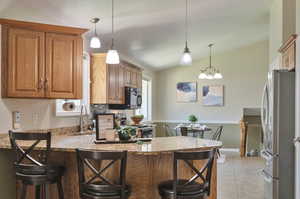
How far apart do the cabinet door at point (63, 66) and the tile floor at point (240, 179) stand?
2494 millimetres

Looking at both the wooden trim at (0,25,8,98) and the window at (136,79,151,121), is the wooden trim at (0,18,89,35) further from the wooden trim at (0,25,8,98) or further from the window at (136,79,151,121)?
the window at (136,79,151,121)

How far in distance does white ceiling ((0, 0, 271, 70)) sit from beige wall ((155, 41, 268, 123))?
0.57 m

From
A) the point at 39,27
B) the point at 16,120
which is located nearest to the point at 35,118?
the point at 16,120

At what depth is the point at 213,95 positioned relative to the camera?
29.4 ft

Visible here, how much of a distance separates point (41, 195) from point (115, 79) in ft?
9.53

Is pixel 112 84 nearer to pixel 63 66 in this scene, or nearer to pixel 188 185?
pixel 63 66

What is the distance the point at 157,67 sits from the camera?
29.8 feet

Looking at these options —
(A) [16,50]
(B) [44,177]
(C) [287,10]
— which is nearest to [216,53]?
(C) [287,10]

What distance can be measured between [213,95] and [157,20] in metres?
4.57

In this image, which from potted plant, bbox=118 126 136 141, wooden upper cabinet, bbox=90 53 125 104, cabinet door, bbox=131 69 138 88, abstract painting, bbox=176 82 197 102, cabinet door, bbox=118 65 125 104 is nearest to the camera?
potted plant, bbox=118 126 136 141

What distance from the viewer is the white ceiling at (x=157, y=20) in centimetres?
380

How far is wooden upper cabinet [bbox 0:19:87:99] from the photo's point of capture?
3285 mm

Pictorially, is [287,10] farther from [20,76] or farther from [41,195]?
[41,195]

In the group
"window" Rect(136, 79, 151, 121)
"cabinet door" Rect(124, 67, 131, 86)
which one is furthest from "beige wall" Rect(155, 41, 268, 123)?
"cabinet door" Rect(124, 67, 131, 86)
